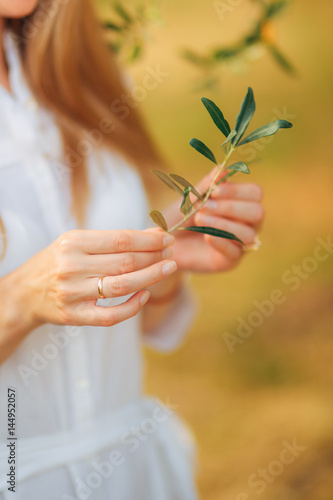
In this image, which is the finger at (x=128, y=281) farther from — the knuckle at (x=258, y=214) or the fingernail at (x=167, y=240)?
the knuckle at (x=258, y=214)

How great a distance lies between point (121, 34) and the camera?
35.0 inches

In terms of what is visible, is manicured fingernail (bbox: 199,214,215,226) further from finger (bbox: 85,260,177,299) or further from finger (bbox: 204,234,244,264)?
finger (bbox: 85,260,177,299)

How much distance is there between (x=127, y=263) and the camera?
0.56 meters

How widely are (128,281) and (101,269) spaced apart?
35mm

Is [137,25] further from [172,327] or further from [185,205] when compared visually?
[172,327]

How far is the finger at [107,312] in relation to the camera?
55cm

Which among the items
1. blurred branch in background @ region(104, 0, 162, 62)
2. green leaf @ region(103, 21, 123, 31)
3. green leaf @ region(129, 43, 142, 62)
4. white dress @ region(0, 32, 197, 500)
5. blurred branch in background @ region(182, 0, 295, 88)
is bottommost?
white dress @ region(0, 32, 197, 500)

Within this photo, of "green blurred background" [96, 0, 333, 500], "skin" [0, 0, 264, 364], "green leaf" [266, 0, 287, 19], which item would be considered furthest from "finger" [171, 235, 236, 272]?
"green blurred background" [96, 0, 333, 500]

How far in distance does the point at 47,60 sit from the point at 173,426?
2.32ft

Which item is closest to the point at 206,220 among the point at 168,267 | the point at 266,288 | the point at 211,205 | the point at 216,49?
the point at 211,205

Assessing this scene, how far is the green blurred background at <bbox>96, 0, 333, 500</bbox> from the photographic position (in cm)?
188

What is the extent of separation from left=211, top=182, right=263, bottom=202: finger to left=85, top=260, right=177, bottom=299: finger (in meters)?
0.16

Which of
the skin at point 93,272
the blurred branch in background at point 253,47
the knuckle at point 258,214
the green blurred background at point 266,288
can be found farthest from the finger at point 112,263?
the green blurred background at point 266,288

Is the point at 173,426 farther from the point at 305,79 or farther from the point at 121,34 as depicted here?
the point at 305,79
